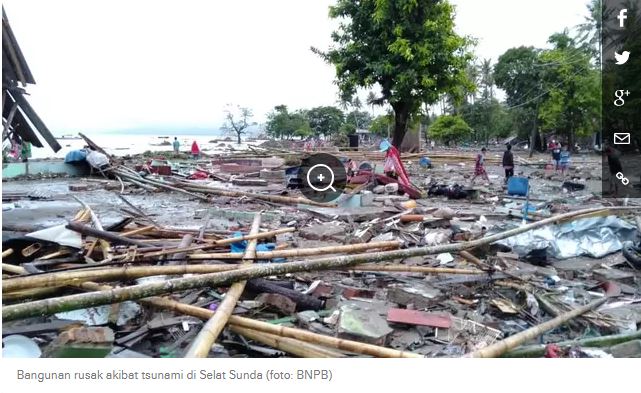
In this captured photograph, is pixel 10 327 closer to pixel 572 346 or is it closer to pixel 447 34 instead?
pixel 572 346

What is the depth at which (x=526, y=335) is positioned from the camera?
3.23 meters

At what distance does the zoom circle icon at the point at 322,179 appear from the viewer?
11.1 m

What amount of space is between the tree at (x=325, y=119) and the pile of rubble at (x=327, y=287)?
48.2m

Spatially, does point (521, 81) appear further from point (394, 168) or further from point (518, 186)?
point (394, 168)

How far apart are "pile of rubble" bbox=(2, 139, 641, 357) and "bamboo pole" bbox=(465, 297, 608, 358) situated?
11mm

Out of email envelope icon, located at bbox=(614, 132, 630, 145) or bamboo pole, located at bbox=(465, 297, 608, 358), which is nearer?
bamboo pole, located at bbox=(465, 297, 608, 358)

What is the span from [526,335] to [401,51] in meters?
15.4

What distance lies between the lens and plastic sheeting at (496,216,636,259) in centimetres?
611

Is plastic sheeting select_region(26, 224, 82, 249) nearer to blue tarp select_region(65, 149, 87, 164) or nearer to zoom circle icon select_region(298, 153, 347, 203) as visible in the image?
zoom circle icon select_region(298, 153, 347, 203)

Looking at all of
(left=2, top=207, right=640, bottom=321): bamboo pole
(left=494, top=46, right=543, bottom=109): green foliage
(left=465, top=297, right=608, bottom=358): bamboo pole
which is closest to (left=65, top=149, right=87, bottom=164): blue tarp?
(left=2, top=207, right=640, bottom=321): bamboo pole

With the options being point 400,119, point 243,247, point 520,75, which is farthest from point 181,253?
point 520,75
